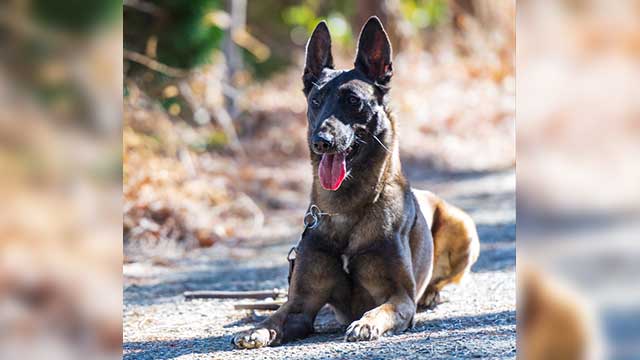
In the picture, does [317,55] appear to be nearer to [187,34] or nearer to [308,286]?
[308,286]

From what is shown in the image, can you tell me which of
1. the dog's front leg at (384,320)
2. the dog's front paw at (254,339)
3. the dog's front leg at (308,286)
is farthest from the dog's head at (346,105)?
the dog's front paw at (254,339)

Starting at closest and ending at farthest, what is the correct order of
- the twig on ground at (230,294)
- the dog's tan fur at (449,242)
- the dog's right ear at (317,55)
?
the dog's right ear at (317,55)
the dog's tan fur at (449,242)
the twig on ground at (230,294)

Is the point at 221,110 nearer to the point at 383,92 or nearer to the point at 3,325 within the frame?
the point at 383,92

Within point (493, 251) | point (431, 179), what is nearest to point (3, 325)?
point (493, 251)

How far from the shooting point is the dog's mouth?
5570 mm

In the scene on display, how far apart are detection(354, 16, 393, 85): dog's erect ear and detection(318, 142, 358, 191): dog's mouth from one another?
47cm

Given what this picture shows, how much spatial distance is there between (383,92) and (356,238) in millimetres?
857

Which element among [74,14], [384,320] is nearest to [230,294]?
[384,320]

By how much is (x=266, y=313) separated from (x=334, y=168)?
1.31m

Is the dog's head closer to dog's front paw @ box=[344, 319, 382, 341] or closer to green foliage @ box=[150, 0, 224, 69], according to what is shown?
dog's front paw @ box=[344, 319, 382, 341]

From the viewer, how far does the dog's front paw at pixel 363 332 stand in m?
5.23

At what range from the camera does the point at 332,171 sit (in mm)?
5586

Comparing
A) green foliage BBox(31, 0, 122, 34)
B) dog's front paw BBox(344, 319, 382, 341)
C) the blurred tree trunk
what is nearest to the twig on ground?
dog's front paw BBox(344, 319, 382, 341)

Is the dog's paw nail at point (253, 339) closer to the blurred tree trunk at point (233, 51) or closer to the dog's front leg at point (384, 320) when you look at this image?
the dog's front leg at point (384, 320)
